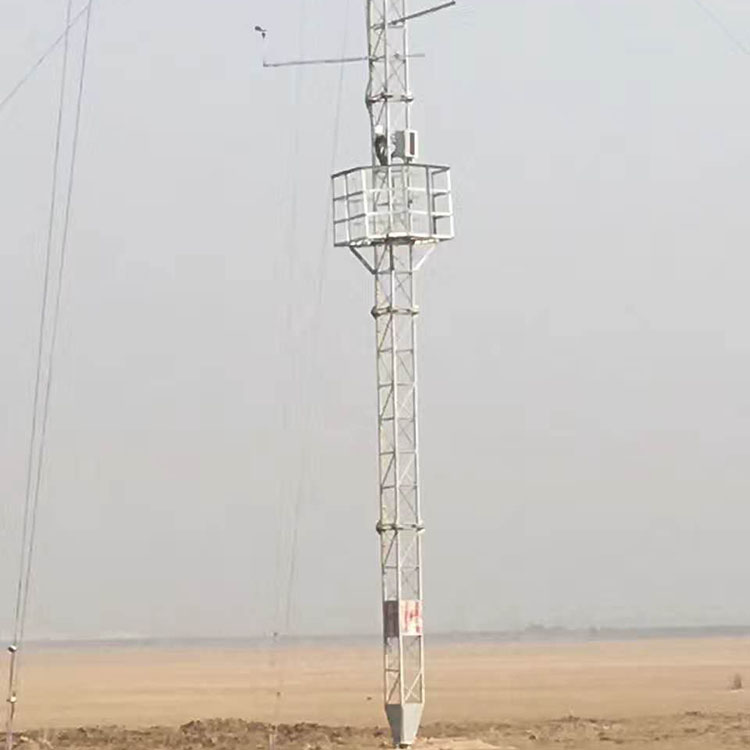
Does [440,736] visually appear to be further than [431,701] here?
No

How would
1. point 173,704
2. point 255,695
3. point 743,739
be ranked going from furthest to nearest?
point 255,695 → point 173,704 → point 743,739

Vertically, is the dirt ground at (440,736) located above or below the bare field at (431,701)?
below

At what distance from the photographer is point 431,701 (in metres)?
76.3

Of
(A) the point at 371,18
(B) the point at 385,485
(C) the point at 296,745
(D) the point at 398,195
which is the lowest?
(C) the point at 296,745

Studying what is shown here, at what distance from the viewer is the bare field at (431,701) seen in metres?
51.7

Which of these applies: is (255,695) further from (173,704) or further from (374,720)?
(374,720)

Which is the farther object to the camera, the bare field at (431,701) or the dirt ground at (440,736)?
the bare field at (431,701)

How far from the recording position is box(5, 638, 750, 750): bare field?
5169 cm

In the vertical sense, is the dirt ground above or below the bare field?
below

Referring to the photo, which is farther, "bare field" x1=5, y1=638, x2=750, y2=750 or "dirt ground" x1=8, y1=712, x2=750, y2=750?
"bare field" x1=5, y1=638, x2=750, y2=750

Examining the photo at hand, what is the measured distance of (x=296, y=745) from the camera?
4909 cm

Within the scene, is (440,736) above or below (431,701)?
below

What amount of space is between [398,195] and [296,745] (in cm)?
1353

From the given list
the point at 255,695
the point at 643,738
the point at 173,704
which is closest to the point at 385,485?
the point at 643,738
